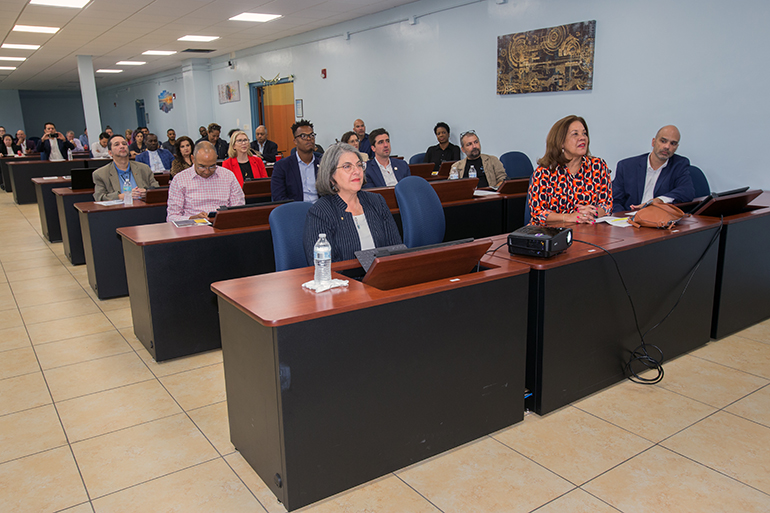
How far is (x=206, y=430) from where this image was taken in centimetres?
258

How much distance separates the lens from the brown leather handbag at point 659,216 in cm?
304

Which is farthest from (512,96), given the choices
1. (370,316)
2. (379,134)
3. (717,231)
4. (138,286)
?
(370,316)

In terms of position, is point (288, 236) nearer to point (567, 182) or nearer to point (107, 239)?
point (567, 182)

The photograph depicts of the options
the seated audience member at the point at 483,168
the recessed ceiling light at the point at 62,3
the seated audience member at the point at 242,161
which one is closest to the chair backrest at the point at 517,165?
the seated audience member at the point at 483,168

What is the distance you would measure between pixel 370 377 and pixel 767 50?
466cm

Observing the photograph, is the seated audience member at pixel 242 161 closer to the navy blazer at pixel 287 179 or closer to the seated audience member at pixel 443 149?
the navy blazer at pixel 287 179

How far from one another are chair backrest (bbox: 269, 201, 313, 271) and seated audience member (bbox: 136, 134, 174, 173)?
599cm

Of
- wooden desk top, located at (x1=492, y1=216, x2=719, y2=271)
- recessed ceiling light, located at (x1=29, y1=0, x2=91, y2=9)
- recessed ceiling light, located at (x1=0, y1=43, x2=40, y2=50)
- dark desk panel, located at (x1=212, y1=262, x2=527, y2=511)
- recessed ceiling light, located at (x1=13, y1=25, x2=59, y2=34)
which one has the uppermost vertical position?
recessed ceiling light, located at (x1=0, y1=43, x2=40, y2=50)

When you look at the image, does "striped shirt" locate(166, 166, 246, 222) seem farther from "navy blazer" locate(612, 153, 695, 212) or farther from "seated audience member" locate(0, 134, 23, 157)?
"seated audience member" locate(0, 134, 23, 157)

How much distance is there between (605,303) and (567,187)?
96cm

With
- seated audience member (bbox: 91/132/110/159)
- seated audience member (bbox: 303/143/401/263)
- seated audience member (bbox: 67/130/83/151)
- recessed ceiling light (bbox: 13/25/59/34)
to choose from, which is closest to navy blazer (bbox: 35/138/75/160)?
seated audience member (bbox: 91/132/110/159)

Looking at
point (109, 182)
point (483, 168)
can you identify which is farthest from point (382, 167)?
point (109, 182)

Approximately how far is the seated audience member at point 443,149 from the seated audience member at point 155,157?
4096 mm

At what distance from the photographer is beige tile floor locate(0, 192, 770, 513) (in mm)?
2043
